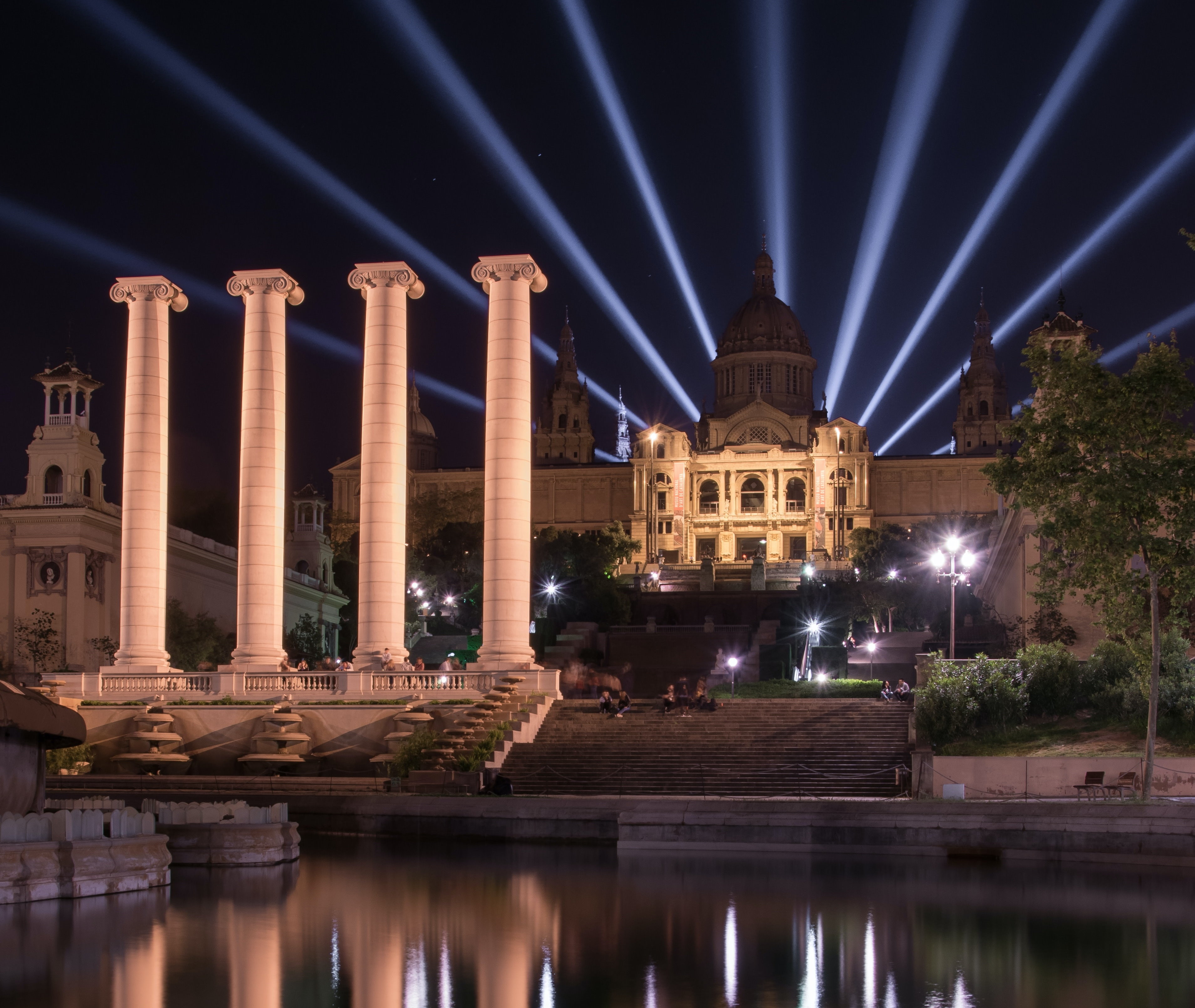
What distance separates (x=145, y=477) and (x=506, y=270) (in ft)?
51.0

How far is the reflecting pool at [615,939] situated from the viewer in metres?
16.2

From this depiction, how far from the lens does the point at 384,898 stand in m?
23.3

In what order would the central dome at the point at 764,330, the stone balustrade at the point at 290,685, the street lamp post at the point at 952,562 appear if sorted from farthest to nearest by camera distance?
the central dome at the point at 764,330, the stone balustrade at the point at 290,685, the street lamp post at the point at 952,562

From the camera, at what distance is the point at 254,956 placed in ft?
59.8

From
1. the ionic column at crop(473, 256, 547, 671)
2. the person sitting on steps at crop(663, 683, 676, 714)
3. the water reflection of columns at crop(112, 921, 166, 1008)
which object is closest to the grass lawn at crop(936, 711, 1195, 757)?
the person sitting on steps at crop(663, 683, 676, 714)

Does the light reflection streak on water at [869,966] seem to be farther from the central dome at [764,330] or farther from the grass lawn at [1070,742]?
the central dome at [764,330]

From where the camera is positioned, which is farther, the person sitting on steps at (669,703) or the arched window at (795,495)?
the arched window at (795,495)

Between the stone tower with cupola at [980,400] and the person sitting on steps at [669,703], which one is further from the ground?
the stone tower with cupola at [980,400]

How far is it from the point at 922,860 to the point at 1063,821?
9.49 feet

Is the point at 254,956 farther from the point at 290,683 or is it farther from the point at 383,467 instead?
the point at 383,467

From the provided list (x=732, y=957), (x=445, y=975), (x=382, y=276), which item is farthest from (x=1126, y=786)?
(x=382, y=276)

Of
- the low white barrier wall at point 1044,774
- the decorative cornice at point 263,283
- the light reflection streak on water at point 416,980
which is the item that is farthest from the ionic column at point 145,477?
the light reflection streak on water at point 416,980

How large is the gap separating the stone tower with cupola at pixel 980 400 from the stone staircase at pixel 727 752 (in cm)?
14412

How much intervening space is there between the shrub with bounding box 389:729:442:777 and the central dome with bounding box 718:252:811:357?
494 ft
